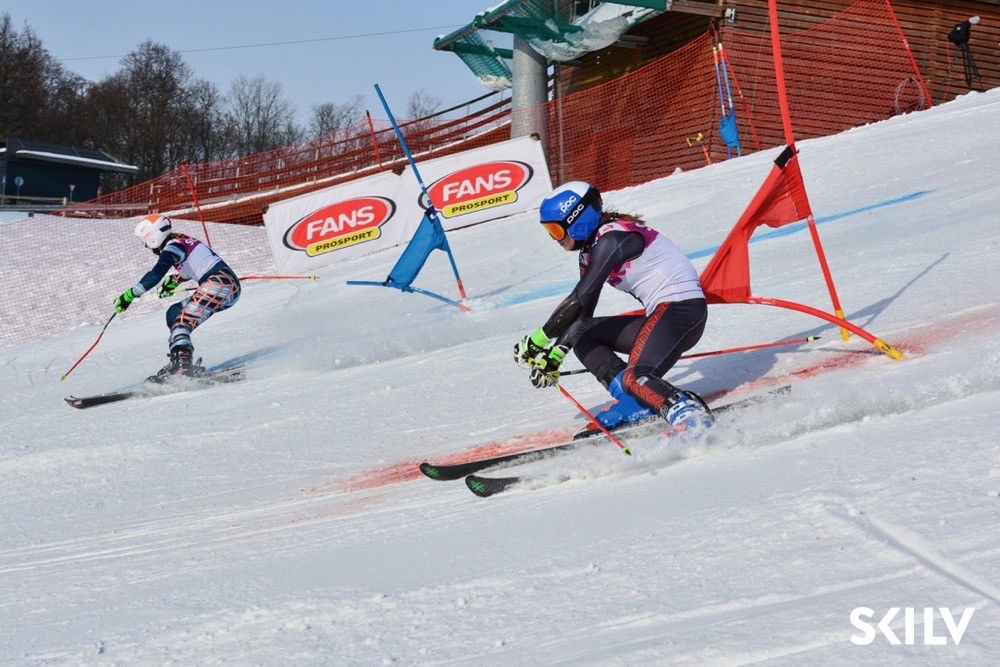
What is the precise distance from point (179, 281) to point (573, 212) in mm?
5842

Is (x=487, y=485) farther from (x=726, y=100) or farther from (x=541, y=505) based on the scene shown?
(x=726, y=100)

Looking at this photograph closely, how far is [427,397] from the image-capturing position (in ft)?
24.2

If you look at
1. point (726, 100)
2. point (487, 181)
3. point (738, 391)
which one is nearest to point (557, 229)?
point (738, 391)

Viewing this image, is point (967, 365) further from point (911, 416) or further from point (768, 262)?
point (768, 262)

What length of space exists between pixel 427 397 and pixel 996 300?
12.9 ft

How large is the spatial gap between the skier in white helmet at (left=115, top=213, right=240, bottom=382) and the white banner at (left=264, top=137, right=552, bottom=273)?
7.74 meters

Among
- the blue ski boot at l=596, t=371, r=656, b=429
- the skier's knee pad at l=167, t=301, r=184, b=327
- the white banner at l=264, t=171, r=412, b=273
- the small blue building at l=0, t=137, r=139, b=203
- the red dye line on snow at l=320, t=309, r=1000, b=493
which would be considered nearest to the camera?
the blue ski boot at l=596, t=371, r=656, b=429

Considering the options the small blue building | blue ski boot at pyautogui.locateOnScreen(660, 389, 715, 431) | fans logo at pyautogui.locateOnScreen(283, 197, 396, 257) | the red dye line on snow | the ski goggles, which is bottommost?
the red dye line on snow

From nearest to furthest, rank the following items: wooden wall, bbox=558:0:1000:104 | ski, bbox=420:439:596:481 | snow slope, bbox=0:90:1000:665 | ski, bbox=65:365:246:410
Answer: snow slope, bbox=0:90:1000:665
ski, bbox=420:439:596:481
ski, bbox=65:365:246:410
wooden wall, bbox=558:0:1000:104

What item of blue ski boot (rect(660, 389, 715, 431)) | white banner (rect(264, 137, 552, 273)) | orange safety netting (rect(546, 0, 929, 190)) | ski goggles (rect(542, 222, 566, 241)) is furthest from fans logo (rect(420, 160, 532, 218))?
blue ski boot (rect(660, 389, 715, 431))

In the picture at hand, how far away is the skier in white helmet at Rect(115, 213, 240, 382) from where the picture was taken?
9.31 m

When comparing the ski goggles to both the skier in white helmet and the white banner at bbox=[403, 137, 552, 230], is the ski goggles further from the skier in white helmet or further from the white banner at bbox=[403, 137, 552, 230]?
the white banner at bbox=[403, 137, 552, 230]

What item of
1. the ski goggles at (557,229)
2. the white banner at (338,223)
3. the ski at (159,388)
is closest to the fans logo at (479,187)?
the white banner at (338,223)

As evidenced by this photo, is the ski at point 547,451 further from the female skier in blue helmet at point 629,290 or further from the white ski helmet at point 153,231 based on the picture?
the white ski helmet at point 153,231
